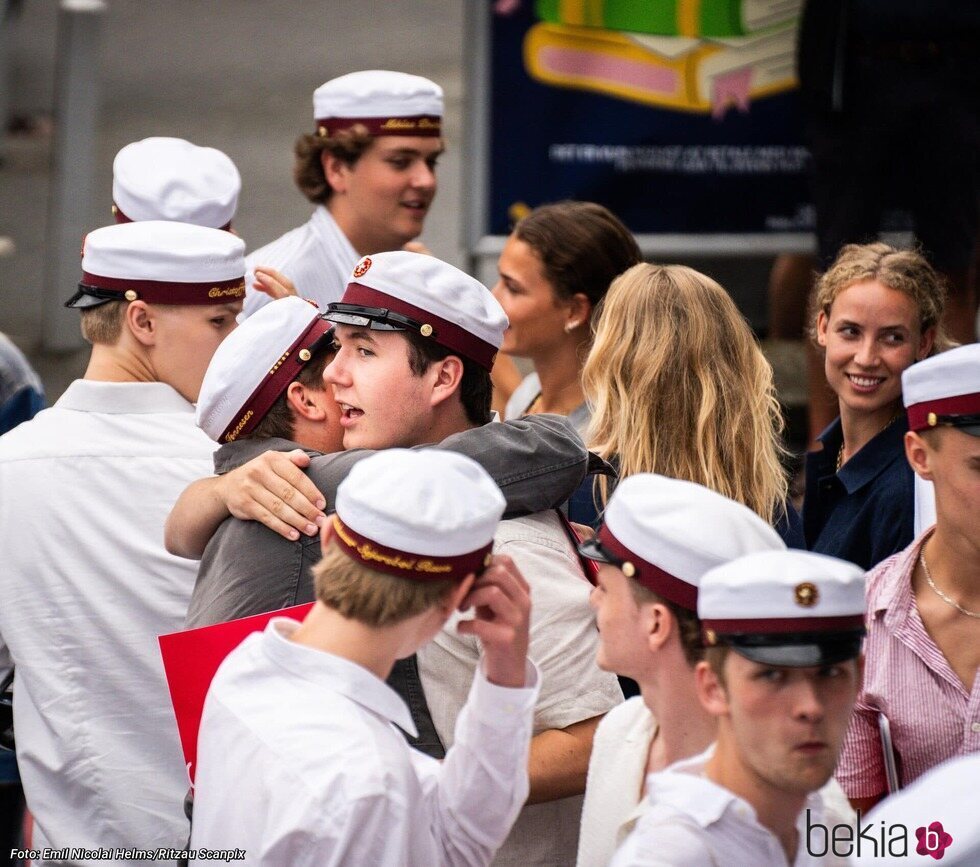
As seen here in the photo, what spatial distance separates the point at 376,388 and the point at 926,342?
1753 mm

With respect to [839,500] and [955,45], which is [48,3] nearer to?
[955,45]

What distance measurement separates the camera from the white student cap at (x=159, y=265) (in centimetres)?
388

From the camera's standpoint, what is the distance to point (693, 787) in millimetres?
2371

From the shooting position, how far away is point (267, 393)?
3.28 metres

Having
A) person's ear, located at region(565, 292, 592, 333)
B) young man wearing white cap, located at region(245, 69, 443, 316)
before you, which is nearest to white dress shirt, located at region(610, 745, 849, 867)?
person's ear, located at region(565, 292, 592, 333)

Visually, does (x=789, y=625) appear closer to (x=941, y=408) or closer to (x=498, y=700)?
(x=498, y=700)

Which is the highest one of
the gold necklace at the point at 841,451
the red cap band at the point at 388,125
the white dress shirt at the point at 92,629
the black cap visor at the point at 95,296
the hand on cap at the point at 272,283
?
the red cap band at the point at 388,125

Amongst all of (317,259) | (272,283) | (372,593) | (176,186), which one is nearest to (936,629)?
(372,593)

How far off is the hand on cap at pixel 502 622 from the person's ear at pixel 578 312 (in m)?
2.14

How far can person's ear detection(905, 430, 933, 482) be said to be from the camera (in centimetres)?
325

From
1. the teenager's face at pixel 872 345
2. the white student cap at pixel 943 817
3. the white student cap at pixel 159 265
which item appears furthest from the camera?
the teenager's face at pixel 872 345

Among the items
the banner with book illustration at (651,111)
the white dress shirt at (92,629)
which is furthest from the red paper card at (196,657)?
the banner with book illustration at (651,111)

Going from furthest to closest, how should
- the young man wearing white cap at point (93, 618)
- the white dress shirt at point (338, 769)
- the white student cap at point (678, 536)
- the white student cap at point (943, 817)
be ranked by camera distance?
the young man wearing white cap at point (93, 618) < the white student cap at point (678, 536) < the white dress shirt at point (338, 769) < the white student cap at point (943, 817)

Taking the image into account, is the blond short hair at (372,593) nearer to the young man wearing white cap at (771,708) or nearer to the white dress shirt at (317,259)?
the young man wearing white cap at (771,708)
